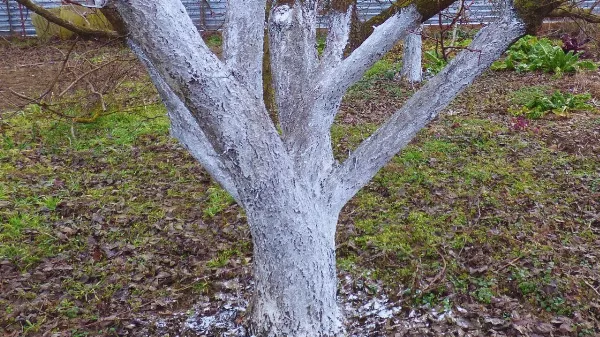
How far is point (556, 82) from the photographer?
26.2ft

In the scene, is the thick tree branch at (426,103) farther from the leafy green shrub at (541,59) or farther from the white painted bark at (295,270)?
the leafy green shrub at (541,59)

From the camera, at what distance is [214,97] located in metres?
2.12

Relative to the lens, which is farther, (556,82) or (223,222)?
(556,82)

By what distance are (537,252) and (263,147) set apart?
2479mm

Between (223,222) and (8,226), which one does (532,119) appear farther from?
(8,226)

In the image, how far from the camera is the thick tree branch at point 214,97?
201 cm

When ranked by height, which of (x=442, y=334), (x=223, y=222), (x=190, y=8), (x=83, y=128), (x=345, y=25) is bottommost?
(x=442, y=334)

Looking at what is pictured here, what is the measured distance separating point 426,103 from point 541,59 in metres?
7.08

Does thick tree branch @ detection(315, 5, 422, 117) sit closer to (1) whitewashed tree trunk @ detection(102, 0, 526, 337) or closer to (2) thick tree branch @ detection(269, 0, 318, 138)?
(1) whitewashed tree trunk @ detection(102, 0, 526, 337)

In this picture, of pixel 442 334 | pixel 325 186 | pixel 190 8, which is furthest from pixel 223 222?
pixel 190 8

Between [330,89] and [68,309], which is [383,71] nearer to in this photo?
[330,89]

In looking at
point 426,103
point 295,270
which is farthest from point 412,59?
point 295,270

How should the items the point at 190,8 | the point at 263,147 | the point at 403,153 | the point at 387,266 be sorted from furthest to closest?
the point at 190,8 < the point at 403,153 < the point at 387,266 < the point at 263,147

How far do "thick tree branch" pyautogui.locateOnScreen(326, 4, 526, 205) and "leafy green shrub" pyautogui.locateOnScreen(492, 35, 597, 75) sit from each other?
667cm
